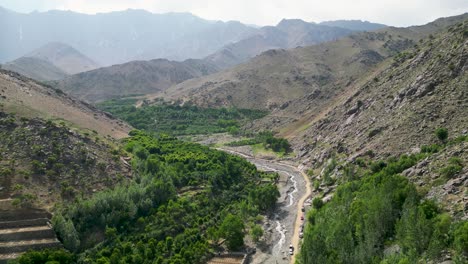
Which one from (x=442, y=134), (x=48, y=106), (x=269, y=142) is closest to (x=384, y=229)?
(x=442, y=134)

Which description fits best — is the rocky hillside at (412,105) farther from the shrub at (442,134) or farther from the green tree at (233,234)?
the green tree at (233,234)

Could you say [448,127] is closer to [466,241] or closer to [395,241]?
[395,241]

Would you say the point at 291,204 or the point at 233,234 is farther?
the point at 291,204

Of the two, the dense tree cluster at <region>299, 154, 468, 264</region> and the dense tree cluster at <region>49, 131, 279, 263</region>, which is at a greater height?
the dense tree cluster at <region>299, 154, 468, 264</region>

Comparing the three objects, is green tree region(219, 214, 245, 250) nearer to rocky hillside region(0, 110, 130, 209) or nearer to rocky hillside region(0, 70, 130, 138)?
rocky hillside region(0, 110, 130, 209)

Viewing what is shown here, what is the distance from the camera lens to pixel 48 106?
122125mm

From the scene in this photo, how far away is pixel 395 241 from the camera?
54562 millimetres

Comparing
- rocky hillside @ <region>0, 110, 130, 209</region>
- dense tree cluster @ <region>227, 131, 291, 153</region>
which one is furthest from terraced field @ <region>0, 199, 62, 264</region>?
dense tree cluster @ <region>227, 131, 291, 153</region>

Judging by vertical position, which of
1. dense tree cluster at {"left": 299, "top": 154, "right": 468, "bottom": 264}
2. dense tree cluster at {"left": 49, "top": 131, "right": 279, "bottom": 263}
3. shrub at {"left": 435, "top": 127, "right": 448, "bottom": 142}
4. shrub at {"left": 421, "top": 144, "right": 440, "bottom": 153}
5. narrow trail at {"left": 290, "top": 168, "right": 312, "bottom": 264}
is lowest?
narrow trail at {"left": 290, "top": 168, "right": 312, "bottom": 264}

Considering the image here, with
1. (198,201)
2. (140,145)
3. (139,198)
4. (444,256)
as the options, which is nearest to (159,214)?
(139,198)

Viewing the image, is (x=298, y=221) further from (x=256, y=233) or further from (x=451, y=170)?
(x=451, y=170)

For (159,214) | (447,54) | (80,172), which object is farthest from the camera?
(447,54)

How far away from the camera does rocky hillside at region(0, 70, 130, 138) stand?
107 meters

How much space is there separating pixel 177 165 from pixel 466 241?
78.2 metres
